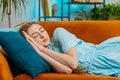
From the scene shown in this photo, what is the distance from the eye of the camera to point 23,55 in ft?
6.81

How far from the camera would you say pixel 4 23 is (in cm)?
433

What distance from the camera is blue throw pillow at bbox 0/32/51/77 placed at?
2047mm

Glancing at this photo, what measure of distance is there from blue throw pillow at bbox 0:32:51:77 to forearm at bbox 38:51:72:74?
0.11ft

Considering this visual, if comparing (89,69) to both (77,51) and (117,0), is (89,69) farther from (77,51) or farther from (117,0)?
(117,0)

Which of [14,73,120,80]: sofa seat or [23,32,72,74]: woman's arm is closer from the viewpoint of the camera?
[14,73,120,80]: sofa seat

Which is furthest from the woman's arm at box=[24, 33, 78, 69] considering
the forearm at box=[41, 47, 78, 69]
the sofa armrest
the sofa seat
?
Result: the sofa armrest

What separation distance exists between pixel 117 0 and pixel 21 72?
423 cm

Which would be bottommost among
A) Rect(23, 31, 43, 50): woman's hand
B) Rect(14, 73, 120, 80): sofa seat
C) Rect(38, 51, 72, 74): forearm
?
Rect(14, 73, 120, 80): sofa seat

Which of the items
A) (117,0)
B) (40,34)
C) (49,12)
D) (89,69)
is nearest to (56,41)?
(40,34)

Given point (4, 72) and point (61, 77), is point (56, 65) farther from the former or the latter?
point (4, 72)

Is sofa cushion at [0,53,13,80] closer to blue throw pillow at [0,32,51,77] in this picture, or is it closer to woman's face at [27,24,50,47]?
blue throw pillow at [0,32,51,77]

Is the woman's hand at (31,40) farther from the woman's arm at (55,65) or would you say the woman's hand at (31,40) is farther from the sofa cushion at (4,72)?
the sofa cushion at (4,72)

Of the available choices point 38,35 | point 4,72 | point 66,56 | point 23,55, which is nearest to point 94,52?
point 66,56

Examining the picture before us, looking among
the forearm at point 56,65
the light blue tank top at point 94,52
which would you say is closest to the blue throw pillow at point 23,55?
the forearm at point 56,65
